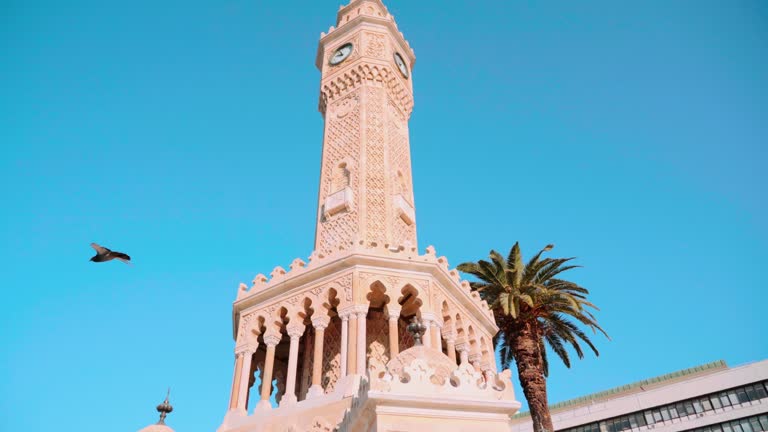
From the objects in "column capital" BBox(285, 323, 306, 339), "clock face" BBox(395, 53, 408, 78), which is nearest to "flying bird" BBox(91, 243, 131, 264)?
"column capital" BBox(285, 323, 306, 339)

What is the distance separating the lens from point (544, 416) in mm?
19297

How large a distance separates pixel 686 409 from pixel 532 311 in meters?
25.6

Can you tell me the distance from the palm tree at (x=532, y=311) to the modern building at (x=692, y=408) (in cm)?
2111

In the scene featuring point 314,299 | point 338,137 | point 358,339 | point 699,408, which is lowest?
point 358,339

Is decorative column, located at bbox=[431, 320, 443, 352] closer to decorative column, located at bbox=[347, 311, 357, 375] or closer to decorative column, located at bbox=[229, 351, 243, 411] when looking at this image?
decorative column, located at bbox=[347, 311, 357, 375]

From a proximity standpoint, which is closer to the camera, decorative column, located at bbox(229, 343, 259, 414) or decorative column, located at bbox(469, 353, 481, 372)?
decorative column, located at bbox(229, 343, 259, 414)

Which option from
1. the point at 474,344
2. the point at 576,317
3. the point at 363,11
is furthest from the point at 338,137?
the point at 576,317

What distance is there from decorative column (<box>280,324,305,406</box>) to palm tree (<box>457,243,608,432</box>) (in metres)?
7.86

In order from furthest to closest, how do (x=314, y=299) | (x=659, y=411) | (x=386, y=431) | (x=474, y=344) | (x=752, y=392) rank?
(x=659, y=411)
(x=752, y=392)
(x=474, y=344)
(x=314, y=299)
(x=386, y=431)

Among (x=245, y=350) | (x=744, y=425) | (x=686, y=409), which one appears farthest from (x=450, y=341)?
(x=686, y=409)

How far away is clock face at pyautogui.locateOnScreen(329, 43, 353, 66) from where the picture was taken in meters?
23.2

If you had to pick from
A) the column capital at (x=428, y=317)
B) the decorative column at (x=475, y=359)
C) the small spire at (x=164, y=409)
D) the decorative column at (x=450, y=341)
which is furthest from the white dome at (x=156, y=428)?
the decorative column at (x=475, y=359)

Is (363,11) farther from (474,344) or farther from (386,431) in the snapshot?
(386,431)

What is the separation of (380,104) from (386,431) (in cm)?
1590
